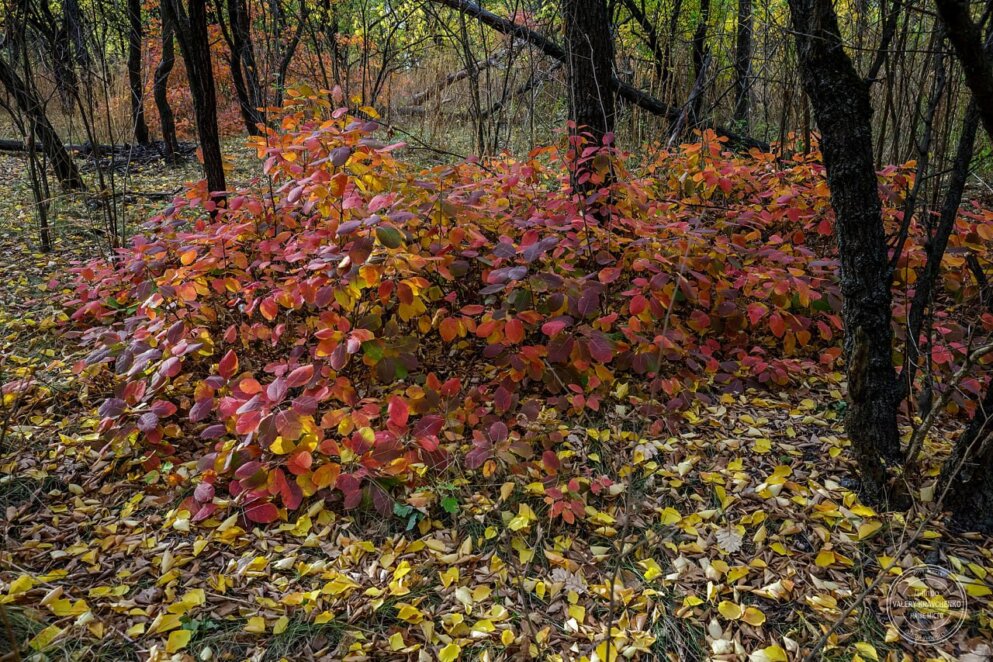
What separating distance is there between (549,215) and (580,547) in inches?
55.4

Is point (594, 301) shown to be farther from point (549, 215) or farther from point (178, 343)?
point (178, 343)

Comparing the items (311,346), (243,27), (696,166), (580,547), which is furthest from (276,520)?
(243,27)

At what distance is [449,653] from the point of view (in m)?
1.38

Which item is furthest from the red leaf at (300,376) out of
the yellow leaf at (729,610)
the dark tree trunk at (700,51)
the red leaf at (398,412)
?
the dark tree trunk at (700,51)

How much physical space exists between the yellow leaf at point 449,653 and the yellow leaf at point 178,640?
628mm

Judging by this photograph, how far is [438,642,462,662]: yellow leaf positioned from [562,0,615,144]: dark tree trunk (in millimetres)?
2202

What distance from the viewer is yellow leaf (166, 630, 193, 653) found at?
1.38m

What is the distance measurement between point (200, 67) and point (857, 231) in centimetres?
316

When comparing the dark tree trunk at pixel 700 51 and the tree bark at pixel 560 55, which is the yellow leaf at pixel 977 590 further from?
the dark tree trunk at pixel 700 51

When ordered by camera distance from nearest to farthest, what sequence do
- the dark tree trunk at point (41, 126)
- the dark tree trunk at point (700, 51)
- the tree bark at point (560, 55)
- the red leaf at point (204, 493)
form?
the red leaf at point (204, 493)
the dark tree trunk at point (41, 126)
the tree bark at point (560, 55)
the dark tree trunk at point (700, 51)

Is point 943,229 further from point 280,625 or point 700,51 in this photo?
point 700,51

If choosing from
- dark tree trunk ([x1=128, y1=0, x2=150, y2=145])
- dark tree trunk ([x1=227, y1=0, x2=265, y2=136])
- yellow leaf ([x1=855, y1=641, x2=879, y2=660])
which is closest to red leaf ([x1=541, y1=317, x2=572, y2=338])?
yellow leaf ([x1=855, y1=641, x2=879, y2=660])

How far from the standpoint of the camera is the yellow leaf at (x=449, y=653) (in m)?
1.37

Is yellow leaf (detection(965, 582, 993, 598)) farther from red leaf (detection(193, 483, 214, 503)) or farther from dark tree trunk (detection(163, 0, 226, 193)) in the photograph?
dark tree trunk (detection(163, 0, 226, 193))
